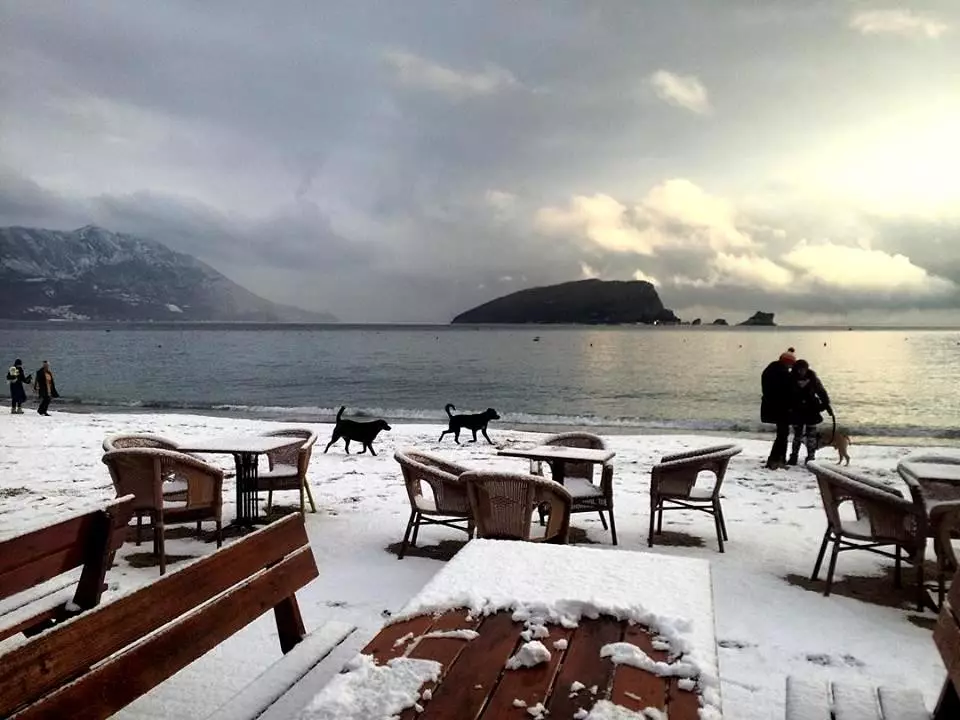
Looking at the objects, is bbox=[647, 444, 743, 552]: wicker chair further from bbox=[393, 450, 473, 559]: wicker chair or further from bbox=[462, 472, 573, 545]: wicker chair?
bbox=[393, 450, 473, 559]: wicker chair

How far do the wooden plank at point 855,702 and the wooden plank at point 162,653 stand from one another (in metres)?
2.05

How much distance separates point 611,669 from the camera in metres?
1.77

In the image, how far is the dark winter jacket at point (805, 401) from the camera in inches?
421

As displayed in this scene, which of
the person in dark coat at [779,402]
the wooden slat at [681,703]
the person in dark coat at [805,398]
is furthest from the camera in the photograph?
the person in dark coat at [779,402]

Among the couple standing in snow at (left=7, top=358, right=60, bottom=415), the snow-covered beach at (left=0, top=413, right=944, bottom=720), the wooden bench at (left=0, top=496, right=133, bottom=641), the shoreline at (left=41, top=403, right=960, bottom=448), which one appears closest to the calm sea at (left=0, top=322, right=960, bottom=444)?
the shoreline at (left=41, top=403, right=960, bottom=448)

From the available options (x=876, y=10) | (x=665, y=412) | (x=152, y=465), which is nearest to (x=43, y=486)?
(x=152, y=465)

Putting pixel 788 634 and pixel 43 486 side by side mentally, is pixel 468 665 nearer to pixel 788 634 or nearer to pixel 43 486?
pixel 788 634

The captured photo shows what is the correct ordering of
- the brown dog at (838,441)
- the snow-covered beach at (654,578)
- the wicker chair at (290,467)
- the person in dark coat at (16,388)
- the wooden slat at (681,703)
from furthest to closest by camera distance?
the person in dark coat at (16,388) → the brown dog at (838,441) → the wicker chair at (290,467) → the snow-covered beach at (654,578) → the wooden slat at (681,703)

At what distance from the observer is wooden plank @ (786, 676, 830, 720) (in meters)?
2.20

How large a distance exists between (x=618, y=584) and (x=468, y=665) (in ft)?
2.48

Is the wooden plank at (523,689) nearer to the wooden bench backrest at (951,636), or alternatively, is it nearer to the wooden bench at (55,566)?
the wooden bench backrest at (951,636)

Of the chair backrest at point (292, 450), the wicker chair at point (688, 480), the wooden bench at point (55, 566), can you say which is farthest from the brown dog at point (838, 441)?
the wooden bench at point (55, 566)

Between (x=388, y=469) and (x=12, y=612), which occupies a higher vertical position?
(x=12, y=612)

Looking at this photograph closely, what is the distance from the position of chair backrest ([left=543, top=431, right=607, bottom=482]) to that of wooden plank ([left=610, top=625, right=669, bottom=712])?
5407mm
